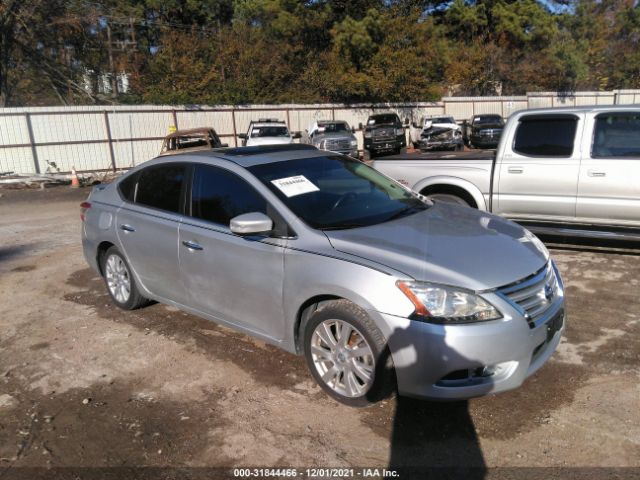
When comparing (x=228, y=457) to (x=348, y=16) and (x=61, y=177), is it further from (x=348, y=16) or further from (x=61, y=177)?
(x=348, y=16)

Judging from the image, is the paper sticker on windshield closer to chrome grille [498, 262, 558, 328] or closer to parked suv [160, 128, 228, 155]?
chrome grille [498, 262, 558, 328]

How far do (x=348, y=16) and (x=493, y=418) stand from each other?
33.3m

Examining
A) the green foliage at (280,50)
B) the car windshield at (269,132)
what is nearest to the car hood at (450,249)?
the car windshield at (269,132)

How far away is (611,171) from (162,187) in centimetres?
479

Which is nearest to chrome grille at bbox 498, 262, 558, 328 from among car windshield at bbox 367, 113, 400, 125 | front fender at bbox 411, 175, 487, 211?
front fender at bbox 411, 175, 487, 211

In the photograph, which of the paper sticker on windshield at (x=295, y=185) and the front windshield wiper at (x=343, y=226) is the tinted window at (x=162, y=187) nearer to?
the paper sticker on windshield at (x=295, y=185)

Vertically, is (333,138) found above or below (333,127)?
below

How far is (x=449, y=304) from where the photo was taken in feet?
9.78

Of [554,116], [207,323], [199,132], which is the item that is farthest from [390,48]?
[207,323]

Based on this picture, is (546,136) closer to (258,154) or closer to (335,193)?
(335,193)

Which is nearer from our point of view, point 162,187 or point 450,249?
point 450,249

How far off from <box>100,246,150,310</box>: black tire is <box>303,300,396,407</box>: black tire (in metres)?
2.31

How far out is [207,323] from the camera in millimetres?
4922

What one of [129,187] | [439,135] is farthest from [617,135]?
[439,135]
